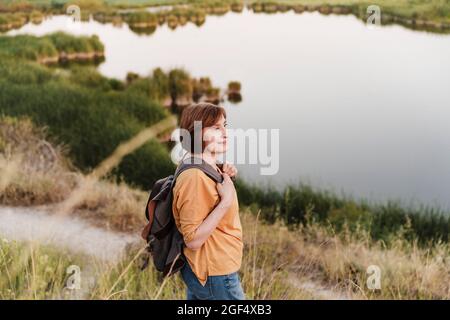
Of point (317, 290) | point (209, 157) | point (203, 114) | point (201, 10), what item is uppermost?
point (201, 10)

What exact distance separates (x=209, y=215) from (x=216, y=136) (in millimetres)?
281

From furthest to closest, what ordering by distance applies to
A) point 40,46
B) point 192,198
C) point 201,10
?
point 40,46 < point 201,10 < point 192,198

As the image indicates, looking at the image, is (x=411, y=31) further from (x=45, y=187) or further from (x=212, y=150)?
(x=212, y=150)

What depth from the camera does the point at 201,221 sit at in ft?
8.68

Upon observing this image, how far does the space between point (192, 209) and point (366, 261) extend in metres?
3.84

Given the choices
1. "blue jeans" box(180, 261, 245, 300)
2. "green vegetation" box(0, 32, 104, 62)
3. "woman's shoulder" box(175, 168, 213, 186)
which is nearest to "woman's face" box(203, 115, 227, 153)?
"woman's shoulder" box(175, 168, 213, 186)

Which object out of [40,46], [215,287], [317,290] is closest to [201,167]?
[215,287]

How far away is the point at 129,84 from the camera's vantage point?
352 inches

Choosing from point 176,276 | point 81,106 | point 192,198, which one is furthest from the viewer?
point 81,106

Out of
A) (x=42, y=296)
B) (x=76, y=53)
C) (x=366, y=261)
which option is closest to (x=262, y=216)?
(x=366, y=261)

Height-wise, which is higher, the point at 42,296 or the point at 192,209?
the point at 192,209

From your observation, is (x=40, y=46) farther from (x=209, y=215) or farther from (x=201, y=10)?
(x=209, y=215)

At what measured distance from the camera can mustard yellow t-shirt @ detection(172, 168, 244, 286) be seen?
2637 mm

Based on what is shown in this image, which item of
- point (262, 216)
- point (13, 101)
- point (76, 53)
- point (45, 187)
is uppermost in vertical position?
point (76, 53)
